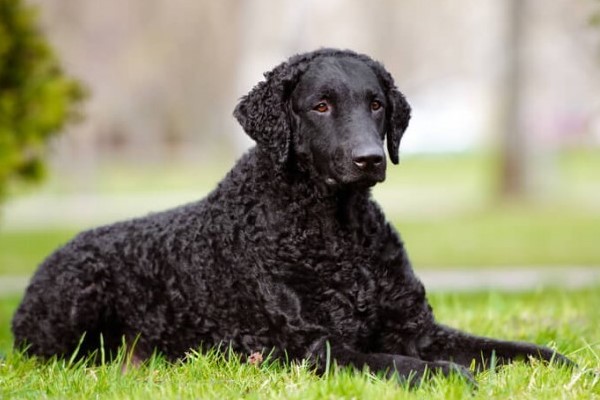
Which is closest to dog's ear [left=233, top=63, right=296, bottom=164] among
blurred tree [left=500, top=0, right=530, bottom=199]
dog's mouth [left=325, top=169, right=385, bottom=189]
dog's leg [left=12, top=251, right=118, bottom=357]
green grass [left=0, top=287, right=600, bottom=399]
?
dog's mouth [left=325, top=169, right=385, bottom=189]

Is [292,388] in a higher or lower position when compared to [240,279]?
lower

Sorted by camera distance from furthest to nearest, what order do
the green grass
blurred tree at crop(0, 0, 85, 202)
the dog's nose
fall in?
1. blurred tree at crop(0, 0, 85, 202)
2. the dog's nose
3. the green grass

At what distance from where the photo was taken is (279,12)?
24.0 m

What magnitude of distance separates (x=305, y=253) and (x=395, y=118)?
0.86 metres

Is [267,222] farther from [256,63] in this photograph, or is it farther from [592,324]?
[256,63]

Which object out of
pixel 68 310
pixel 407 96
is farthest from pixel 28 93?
pixel 407 96

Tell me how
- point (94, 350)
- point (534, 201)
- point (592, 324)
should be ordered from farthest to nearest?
1. point (534, 201)
2. point (592, 324)
3. point (94, 350)

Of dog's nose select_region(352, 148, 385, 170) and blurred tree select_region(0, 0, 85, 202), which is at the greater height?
blurred tree select_region(0, 0, 85, 202)

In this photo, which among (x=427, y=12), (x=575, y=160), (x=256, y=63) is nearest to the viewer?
(x=256, y=63)

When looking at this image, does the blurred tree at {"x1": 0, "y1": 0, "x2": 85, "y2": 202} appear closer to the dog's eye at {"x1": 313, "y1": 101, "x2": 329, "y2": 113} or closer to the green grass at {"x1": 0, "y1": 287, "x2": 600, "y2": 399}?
the green grass at {"x1": 0, "y1": 287, "x2": 600, "y2": 399}

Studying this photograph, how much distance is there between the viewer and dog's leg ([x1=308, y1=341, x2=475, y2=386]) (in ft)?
13.1

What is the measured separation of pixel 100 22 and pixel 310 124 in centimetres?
2346

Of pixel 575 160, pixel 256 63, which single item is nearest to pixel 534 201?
pixel 256 63

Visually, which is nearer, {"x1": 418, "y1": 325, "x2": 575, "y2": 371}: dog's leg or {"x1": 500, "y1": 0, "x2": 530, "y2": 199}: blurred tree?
{"x1": 418, "y1": 325, "x2": 575, "y2": 371}: dog's leg
